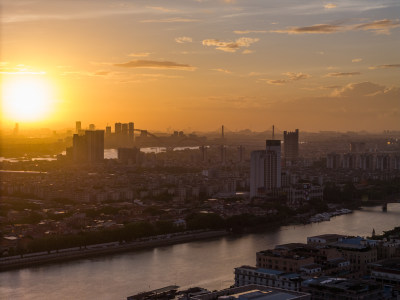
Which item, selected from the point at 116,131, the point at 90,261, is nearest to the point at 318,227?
the point at 90,261

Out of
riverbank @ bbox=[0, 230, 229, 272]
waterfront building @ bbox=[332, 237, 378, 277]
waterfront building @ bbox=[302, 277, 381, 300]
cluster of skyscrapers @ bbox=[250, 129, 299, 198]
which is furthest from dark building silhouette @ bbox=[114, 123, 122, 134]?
waterfront building @ bbox=[302, 277, 381, 300]

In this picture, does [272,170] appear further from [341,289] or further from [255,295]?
[255,295]

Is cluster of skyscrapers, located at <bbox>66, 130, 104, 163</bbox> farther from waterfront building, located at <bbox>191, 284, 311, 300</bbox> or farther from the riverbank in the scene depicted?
waterfront building, located at <bbox>191, 284, 311, 300</bbox>

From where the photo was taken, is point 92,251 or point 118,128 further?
point 118,128

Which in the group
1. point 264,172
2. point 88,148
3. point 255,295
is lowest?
point 255,295

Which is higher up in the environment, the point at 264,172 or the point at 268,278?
the point at 264,172

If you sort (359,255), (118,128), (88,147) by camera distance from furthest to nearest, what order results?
(118,128), (88,147), (359,255)

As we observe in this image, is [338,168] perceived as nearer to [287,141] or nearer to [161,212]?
[287,141]

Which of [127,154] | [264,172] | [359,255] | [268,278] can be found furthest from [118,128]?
[268,278]
